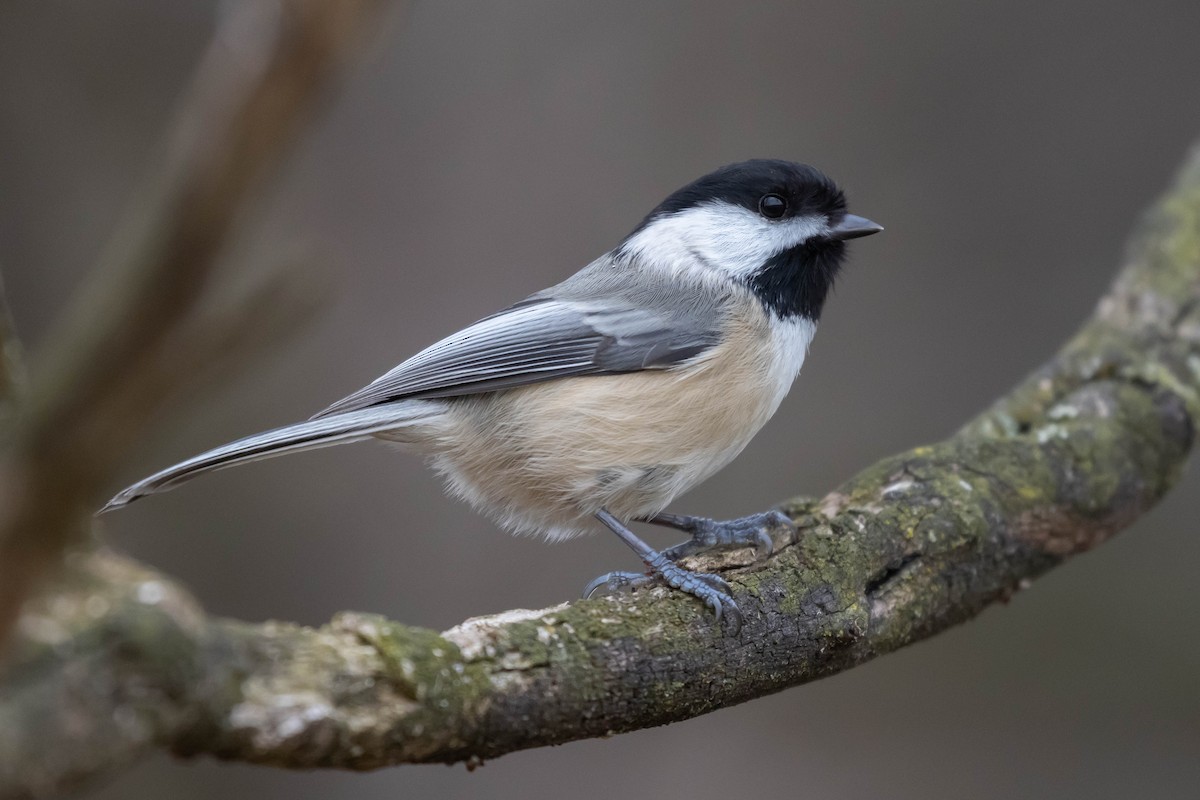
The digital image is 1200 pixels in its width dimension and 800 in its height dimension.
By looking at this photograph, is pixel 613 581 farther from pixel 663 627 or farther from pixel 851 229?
pixel 851 229

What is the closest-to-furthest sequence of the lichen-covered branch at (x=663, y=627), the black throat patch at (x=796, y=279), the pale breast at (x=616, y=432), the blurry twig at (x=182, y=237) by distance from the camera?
the blurry twig at (x=182, y=237) < the lichen-covered branch at (x=663, y=627) < the pale breast at (x=616, y=432) < the black throat patch at (x=796, y=279)

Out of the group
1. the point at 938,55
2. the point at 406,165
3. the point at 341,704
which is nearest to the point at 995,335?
the point at 938,55

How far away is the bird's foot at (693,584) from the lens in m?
1.71

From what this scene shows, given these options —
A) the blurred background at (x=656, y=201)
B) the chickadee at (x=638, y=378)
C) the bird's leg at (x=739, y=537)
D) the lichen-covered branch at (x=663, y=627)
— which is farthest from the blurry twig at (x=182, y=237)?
the blurred background at (x=656, y=201)

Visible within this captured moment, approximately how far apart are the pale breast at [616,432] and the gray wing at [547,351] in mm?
34

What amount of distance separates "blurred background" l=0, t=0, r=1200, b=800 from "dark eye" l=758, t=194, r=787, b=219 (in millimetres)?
1643

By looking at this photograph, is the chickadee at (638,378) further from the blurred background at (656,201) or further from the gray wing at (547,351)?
the blurred background at (656,201)

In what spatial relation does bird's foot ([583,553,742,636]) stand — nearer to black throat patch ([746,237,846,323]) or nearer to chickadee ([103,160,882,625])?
chickadee ([103,160,882,625])

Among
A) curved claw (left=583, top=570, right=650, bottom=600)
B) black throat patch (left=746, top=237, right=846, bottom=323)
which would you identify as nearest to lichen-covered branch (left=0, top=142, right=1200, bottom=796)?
curved claw (left=583, top=570, right=650, bottom=600)

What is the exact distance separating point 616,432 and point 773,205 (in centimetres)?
73

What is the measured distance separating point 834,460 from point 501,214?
1.68 m

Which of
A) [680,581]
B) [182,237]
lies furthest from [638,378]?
[182,237]

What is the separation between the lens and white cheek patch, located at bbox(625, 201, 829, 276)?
97.1 inches

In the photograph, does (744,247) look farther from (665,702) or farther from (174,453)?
(174,453)
